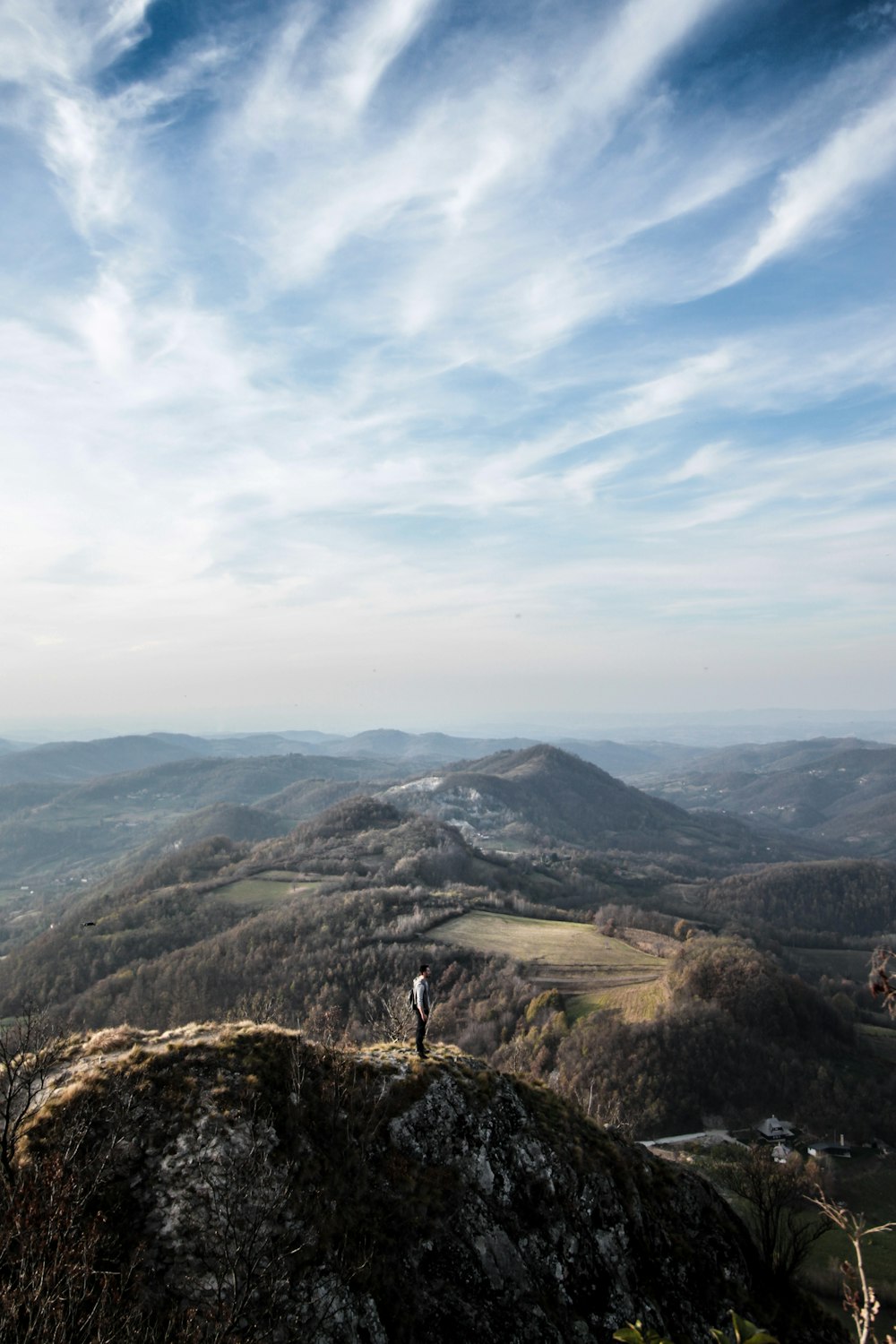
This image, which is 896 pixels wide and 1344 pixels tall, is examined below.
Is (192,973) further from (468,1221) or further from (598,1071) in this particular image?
→ (468,1221)

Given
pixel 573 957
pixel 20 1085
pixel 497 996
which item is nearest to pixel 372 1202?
pixel 20 1085

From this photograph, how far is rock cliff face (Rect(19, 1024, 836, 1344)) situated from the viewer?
1638 cm

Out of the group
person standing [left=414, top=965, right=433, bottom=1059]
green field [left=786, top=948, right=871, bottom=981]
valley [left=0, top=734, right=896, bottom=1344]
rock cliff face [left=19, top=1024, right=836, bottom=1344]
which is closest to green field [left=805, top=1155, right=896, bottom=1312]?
valley [left=0, top=734, right=896, bottom=1344]

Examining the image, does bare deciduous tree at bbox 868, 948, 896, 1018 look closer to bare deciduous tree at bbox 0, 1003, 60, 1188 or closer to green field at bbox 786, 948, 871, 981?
bare deciduous tree at bbox 0, 1003, 60, 1188

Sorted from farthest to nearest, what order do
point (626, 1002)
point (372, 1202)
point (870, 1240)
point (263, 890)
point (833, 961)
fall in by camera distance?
point (833, 961), point (263, 890), point (626, 1002), point (870, 1240), point (372, 1202)

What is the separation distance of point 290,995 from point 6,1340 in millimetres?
98973

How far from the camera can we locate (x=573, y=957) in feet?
369

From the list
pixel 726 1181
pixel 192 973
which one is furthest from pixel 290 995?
pixel 726 1181

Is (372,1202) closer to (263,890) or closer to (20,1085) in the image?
(20,1085)

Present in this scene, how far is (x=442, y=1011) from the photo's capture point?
91875 mm

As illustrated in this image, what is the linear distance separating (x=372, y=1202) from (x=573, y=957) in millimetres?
101851

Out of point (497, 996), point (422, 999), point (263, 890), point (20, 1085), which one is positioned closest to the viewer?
point (20, 1085)

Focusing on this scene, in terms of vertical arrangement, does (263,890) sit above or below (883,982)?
below

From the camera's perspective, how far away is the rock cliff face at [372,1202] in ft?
53.7
